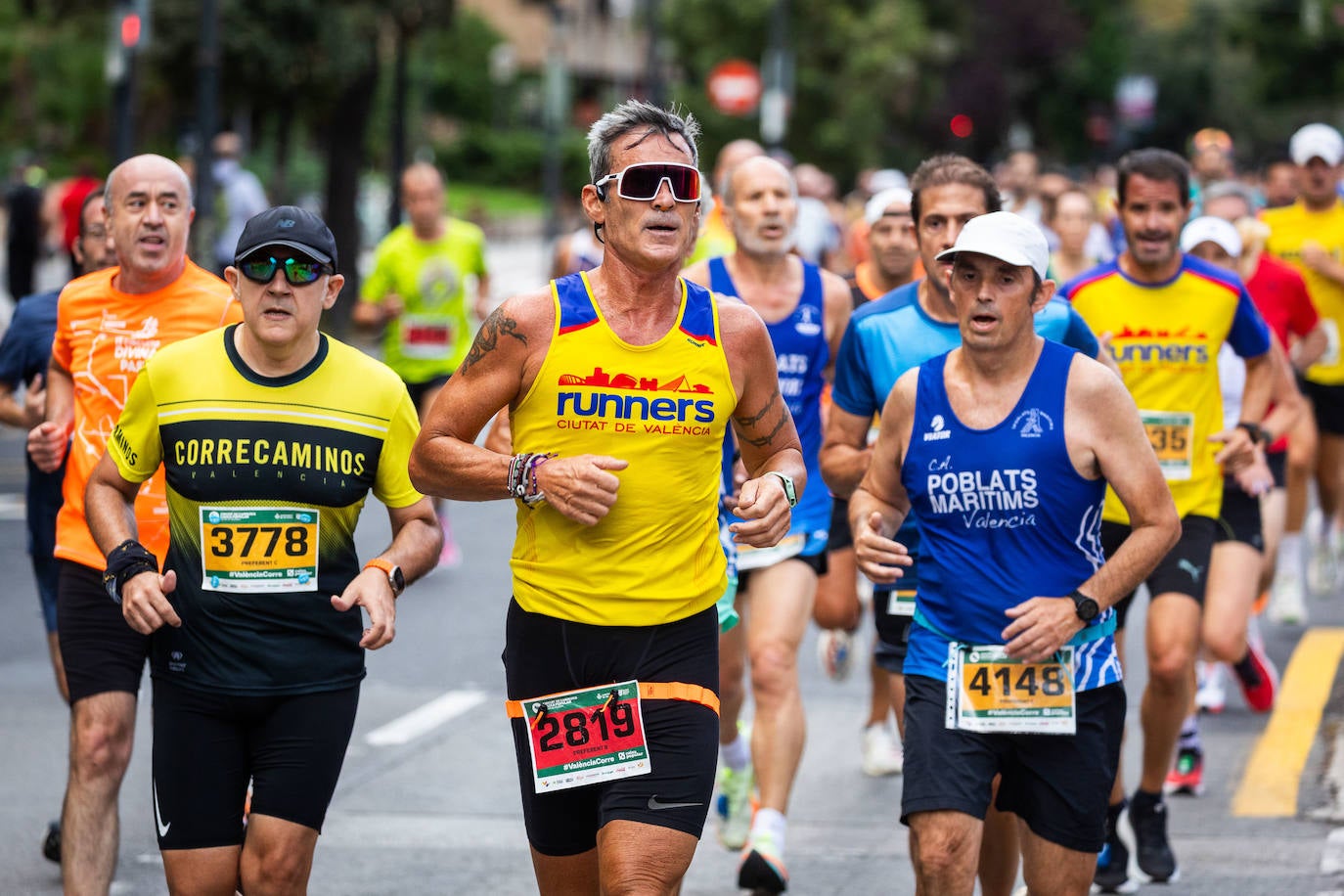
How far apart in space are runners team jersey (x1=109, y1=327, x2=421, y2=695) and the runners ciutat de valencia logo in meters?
0.67

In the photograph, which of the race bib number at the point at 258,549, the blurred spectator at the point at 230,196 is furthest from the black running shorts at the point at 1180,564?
the blurred spectator at the point at 230,196

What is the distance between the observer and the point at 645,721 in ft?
15.1

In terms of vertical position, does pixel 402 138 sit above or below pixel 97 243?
above

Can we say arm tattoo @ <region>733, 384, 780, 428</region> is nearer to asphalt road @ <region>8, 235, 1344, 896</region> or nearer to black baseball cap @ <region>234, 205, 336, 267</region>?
black baseball cap @ <region>234, 205, 336, 267</region>

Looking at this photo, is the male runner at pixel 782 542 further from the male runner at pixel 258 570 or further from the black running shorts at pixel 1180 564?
the male runner at pixel 258 570

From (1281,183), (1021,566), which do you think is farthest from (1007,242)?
(1281,183)

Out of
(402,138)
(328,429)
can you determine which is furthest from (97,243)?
(402,138)

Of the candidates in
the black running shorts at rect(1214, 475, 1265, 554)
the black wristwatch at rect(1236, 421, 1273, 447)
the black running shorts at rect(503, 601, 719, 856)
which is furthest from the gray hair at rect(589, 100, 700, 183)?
the black running shorts at rect(1214, 475, 1265, 554)

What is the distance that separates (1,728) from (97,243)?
2758mm

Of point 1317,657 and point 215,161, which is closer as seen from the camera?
point 1317,657

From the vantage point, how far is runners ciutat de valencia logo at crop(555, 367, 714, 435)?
4551 mm

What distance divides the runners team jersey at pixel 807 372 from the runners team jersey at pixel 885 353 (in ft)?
2.86

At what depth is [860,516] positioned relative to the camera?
17.0 ft

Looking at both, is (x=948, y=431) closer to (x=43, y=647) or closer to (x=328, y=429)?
(x=328, y=429)
